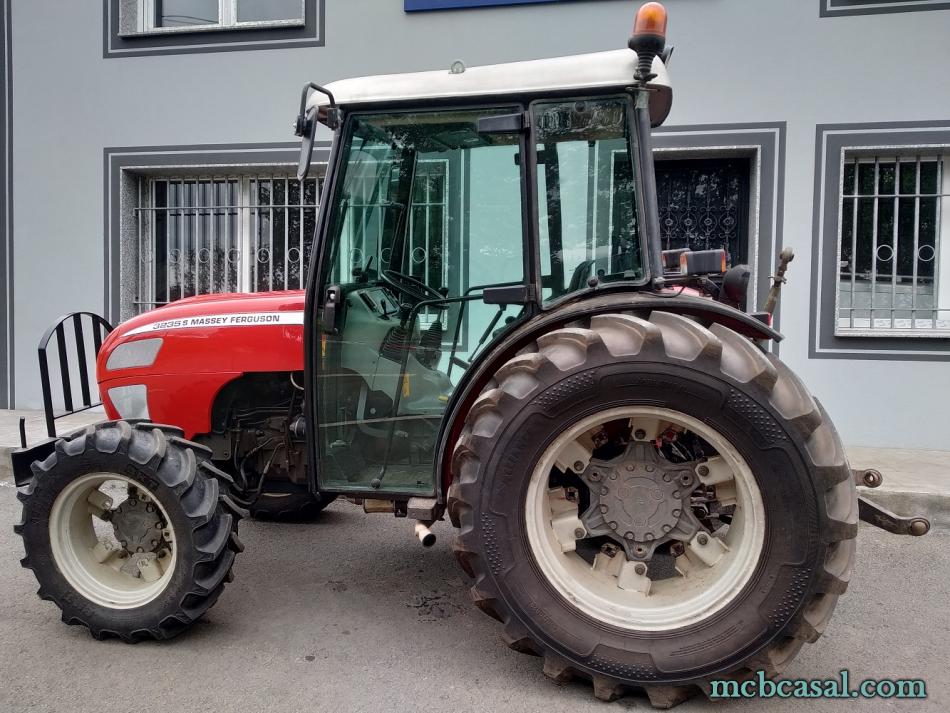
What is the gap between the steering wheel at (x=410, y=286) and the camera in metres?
2.82

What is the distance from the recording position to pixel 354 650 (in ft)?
9.08

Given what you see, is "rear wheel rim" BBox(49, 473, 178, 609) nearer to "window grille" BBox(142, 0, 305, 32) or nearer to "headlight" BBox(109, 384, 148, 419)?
"headlight" BBox(109, 384, 148, 419)

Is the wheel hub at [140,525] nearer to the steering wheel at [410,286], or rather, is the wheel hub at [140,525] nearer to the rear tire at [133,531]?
the rear tire at [133,531]

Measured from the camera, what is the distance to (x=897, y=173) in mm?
6125

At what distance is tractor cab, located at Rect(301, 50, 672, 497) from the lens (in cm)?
261

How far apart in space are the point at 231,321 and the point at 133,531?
997 millimetres

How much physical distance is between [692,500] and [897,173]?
16.7 ft

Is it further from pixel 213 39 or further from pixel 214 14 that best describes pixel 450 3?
pixel 214 14

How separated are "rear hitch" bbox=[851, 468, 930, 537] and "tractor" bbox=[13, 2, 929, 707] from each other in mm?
11

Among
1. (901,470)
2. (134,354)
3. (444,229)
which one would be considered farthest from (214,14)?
(901,470)

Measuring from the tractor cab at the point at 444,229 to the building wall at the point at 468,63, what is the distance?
3.90m

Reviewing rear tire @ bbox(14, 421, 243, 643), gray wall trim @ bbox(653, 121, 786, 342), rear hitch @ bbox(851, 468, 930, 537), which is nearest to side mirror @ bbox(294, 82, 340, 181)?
rear tire @ bbox(14, 421, 243, 643)

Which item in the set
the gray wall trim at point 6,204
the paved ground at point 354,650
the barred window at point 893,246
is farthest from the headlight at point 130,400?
the barred window at point 893,246

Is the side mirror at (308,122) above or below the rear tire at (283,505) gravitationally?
above
